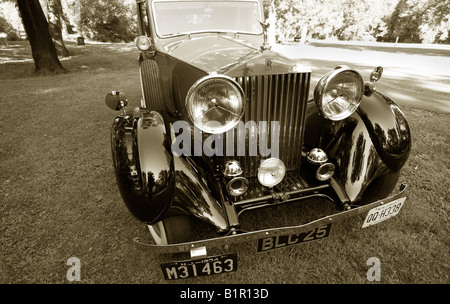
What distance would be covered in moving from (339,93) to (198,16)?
1.99 metres

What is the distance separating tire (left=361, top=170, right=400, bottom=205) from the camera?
91.4 inches

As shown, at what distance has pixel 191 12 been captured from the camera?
3.21 m

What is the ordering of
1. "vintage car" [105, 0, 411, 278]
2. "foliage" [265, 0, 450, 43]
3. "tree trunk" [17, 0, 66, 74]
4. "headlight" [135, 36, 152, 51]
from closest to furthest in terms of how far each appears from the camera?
"vintage car" [105, 0, 411, 278] < "headlight" [135, 36, 152, 51] < "tree trunk" [17, 0, 66, 74] < "foliage" [265, 0, 450, 43]

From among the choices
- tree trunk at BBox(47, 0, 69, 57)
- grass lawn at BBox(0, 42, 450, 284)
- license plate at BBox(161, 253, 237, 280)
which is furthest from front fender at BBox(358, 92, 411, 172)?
tree trunk at BBox(47, 0, 69, 57)

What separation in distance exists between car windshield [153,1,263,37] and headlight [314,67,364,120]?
1691 mm

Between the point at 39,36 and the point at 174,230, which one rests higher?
the point at 39,36

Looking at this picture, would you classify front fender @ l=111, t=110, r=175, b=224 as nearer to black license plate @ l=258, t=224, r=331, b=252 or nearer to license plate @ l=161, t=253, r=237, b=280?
license plate @ l=161, t=253, r=237, b=280

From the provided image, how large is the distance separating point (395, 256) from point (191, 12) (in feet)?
10.6

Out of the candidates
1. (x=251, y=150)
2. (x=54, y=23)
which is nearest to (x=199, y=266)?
(x=251, y=150)

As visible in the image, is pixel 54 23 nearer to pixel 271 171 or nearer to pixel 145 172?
pixel 145 172

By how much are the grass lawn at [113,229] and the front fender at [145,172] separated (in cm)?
71

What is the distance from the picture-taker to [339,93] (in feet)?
7.00
